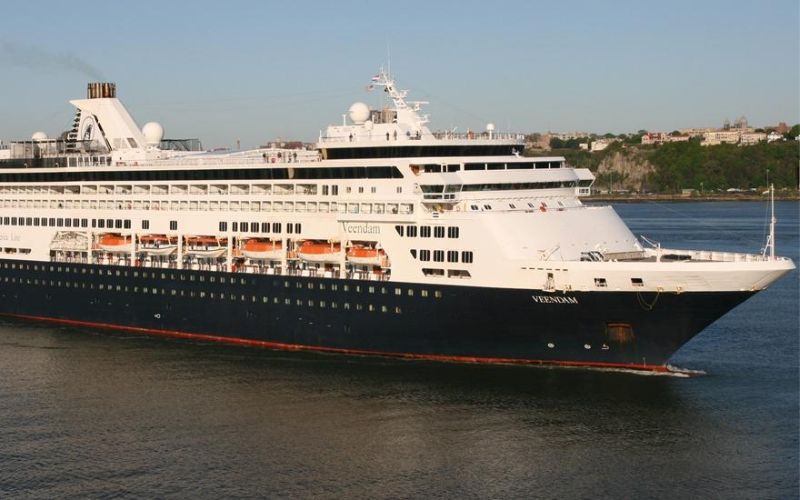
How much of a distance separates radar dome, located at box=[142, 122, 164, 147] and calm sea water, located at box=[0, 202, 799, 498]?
38.0 feet

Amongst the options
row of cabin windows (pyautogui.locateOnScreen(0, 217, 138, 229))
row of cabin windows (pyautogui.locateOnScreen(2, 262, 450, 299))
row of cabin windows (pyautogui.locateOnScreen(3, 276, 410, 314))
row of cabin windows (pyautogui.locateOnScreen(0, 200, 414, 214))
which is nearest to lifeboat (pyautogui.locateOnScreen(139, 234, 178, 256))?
row of cabin windows (pyautogui.locateOnScreen(0, 217, 138, 229))

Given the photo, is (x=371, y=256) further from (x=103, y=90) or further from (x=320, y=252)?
(x=103, y=90)

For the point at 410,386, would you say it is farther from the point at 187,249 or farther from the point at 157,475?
the point at 187,249

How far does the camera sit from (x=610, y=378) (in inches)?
1320

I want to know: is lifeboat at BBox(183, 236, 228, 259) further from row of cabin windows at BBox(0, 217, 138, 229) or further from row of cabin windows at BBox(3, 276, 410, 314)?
row of cabin windows at BBox(0, 217, 138, 229)

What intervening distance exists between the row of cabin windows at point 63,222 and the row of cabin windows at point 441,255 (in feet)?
44.1

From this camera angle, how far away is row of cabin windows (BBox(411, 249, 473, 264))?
34656mm

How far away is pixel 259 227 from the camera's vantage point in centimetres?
4022

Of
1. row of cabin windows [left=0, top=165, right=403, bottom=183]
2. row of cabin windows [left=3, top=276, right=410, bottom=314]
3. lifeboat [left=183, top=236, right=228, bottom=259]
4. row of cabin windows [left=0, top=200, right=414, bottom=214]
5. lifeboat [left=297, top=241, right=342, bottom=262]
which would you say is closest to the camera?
row of cabin windows [left=3, top=276, right=410, bottom=314]

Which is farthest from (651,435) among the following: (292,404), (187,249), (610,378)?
Answer: (187,249)

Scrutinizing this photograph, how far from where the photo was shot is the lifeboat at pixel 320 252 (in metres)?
37.9

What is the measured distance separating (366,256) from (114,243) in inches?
504

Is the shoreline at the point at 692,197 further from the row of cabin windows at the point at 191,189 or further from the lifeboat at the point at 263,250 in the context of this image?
the lifeboat at the point at 263,250

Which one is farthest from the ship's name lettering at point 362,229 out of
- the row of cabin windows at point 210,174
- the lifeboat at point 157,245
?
the lifeboat at point 157,245
